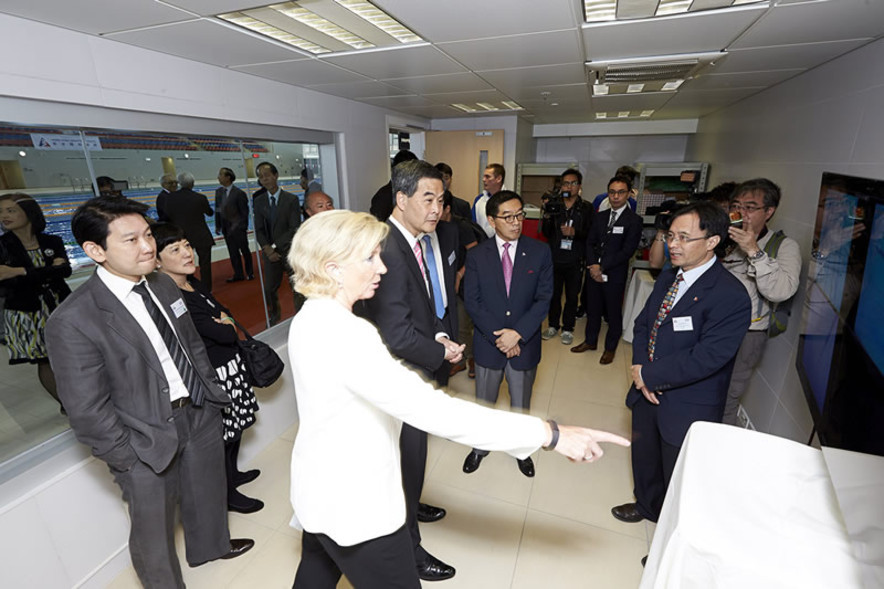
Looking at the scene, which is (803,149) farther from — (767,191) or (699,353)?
(699,353)

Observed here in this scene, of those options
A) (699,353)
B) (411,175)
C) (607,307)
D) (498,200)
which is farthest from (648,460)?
(607,307)

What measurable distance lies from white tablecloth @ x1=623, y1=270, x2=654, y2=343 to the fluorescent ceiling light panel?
3.12 metres

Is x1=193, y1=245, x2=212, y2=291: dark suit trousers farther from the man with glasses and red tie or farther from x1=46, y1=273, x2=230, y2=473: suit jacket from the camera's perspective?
the man with glasses and red tie

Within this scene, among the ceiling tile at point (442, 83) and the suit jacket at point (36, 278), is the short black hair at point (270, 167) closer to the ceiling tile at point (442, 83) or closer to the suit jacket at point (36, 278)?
the ceiling tile at point (442, 83)

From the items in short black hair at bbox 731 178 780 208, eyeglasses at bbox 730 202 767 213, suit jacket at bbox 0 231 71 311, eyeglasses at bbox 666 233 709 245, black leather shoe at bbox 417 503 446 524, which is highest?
short black hair at bbox 731 178 780 208

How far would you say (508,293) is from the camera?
240 cm

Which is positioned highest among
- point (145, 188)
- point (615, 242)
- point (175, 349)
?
point (145, 188)

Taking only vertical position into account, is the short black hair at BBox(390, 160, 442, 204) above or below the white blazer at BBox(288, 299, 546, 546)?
above

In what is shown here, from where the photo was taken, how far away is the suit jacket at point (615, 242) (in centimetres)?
374

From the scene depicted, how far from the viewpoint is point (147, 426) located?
4.99 ft

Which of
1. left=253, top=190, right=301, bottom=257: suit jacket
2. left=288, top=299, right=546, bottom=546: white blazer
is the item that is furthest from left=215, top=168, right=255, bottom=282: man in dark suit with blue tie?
left=288, top=299, right=546, bottom=546: white blazer

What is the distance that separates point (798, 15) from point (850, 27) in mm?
386

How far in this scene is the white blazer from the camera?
102cm

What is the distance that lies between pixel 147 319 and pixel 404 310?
1045 millimetres
